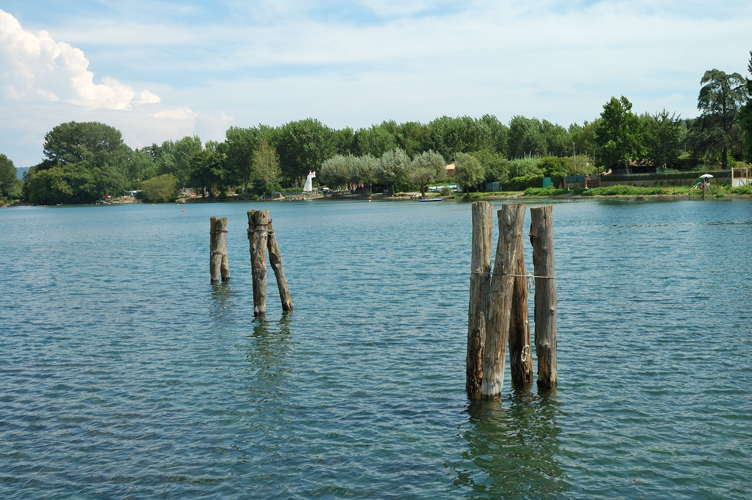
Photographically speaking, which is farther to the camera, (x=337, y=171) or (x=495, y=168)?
(x=337, y=171)

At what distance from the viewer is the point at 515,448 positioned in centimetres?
1030

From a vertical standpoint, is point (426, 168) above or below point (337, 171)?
below

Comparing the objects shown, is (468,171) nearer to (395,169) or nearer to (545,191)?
(545,191)

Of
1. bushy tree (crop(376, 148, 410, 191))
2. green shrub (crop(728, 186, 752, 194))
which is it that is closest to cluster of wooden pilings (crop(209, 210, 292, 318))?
green shrub (crop(728, 186, 752, 194))

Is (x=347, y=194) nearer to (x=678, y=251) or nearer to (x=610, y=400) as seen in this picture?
(x=678, y=251)

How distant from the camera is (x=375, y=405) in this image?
40.1ft

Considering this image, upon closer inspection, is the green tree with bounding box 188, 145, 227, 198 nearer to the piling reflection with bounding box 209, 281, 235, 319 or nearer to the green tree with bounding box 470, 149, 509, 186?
the green tree with bounding box 470, 149, 509, 186

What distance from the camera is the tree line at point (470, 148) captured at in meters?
105

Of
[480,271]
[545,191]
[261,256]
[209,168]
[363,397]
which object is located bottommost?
[363,397]

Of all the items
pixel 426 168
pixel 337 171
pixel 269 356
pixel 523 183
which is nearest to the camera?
pixel 269 356

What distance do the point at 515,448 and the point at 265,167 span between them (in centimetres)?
16834

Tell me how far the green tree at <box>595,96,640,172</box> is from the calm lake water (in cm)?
9023

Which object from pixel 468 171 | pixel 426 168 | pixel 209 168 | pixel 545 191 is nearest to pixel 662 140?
pixel 545 191

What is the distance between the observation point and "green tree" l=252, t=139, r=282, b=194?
172875mm
